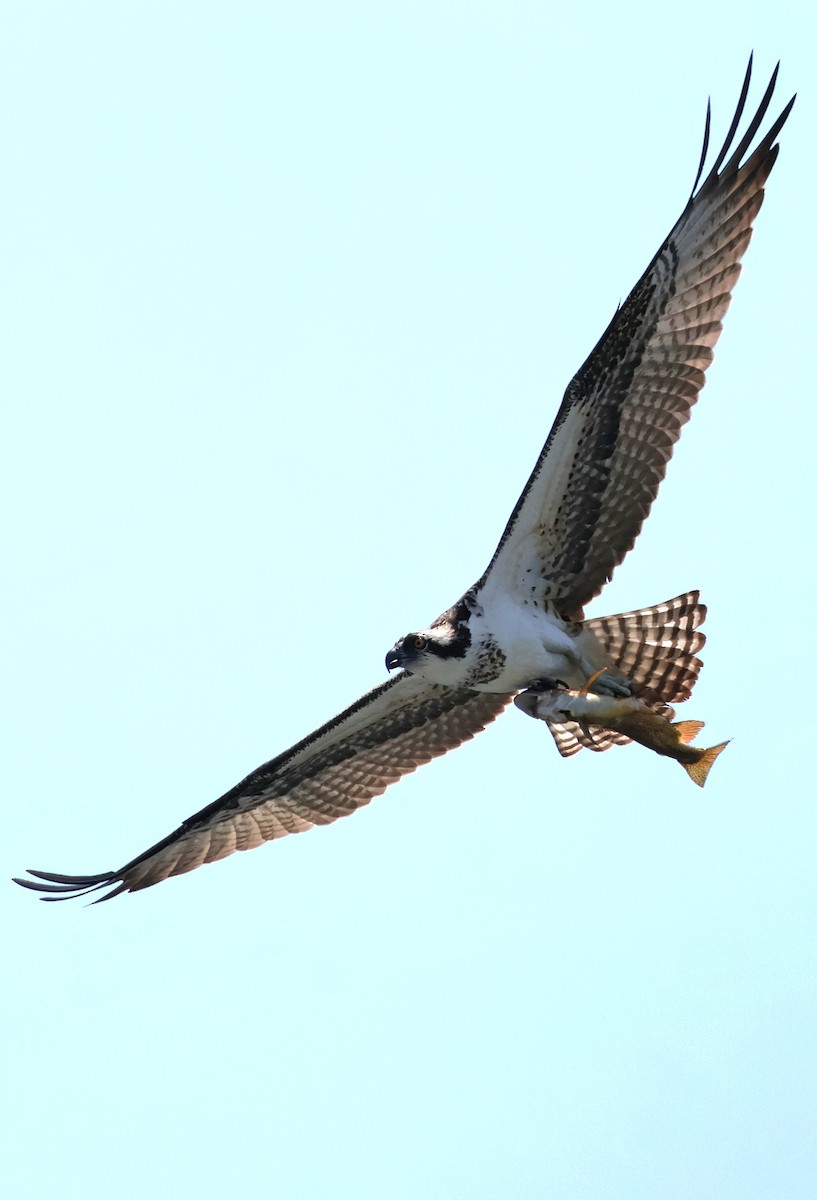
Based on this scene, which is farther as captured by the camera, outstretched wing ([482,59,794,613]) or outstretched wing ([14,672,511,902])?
outstretched wing ([14,672,511,902])

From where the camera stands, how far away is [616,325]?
11047mm

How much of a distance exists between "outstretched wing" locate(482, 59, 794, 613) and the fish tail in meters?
1.64

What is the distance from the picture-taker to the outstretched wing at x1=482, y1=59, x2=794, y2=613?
11.0 meters

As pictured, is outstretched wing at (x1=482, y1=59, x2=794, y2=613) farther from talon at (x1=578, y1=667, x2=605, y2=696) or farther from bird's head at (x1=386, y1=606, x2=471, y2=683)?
talon at (x1=578, y1=667, x2=605, y2=696)

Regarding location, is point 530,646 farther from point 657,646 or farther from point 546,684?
point 657,646

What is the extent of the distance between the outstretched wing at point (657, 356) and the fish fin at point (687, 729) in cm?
146

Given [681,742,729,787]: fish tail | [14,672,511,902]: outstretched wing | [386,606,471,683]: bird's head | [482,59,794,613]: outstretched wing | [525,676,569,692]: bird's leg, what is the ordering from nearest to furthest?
[681,742,729,787]: fish tail
[482,59,794,613]: outstretched wing
[386,606,471,683]: bird's head
[525,676,569,692]: bird's leg
[14,672,511,902]: outstretched wing

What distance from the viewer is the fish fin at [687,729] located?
34.9 feet

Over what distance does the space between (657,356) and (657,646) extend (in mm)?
1840

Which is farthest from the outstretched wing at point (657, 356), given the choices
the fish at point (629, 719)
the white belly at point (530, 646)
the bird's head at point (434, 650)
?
the fish at point (629, 719)

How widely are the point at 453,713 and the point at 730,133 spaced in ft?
13.7

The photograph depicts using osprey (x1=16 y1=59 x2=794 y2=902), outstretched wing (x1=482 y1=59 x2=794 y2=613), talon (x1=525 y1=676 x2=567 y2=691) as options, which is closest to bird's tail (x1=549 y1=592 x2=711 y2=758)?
osprey (x1=16 y1=59 x2=794 y2=902)

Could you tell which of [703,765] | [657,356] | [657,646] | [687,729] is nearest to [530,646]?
[657,646]

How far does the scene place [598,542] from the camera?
37.6 ft
